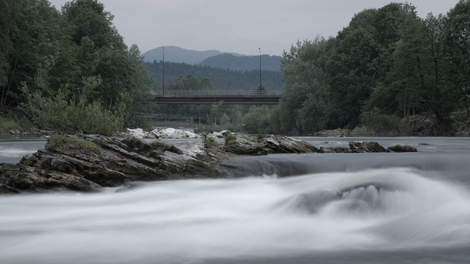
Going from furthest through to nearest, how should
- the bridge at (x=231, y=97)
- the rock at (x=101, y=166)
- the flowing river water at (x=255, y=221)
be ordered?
the bridge at (x=231, y=97) < the rock at (x=101, y=166) < the flowing river water at (x=255, y=221)

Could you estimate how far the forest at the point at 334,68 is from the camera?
42.4 meters

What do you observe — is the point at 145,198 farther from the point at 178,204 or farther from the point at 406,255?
the point at 406,255

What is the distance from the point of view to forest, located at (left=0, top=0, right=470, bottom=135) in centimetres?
4244

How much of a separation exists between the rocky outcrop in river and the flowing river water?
40cm

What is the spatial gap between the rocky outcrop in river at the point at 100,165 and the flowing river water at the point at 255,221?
0.40 meters

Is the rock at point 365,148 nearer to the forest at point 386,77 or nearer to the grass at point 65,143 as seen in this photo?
the grass at point 65,143

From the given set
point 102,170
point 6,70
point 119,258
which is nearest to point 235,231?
point 119,258

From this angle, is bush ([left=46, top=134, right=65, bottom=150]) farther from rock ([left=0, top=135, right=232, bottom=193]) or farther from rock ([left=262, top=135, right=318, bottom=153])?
rock ([left=262, top=135, right=318, bottom=153])

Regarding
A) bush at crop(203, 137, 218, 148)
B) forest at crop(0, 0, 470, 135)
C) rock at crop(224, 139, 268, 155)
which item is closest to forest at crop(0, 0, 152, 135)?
forest at crop(0, 0, 470, 135)

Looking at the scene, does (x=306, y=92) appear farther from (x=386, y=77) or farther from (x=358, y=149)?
(x=358, y=149)

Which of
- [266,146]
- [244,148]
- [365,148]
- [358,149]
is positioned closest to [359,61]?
[365,148]

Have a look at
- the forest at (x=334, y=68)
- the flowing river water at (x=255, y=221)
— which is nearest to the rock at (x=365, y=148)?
the flowing river water at (x=255, y=221)

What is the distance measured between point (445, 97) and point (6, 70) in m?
44.0

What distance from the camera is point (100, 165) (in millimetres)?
11602
